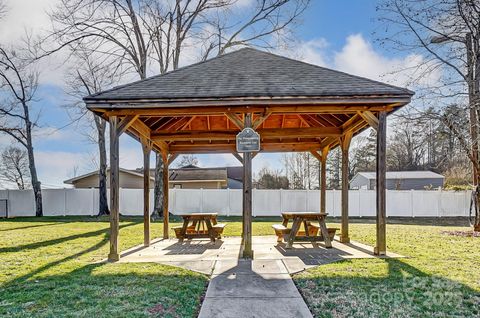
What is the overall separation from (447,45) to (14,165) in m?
34.0

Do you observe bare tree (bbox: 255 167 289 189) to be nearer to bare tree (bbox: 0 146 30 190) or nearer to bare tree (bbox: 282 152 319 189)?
bare tree (bbox: 282 152 319 189)

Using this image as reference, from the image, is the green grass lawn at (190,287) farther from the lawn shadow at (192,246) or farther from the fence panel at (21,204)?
the fence panel at (21,204)

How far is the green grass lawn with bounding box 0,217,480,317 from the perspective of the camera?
152 inches

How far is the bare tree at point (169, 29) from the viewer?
58.3ft

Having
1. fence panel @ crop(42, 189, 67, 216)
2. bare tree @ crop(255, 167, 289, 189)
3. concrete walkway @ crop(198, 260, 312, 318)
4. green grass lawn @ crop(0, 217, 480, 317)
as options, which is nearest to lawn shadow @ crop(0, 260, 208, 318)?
green grass lawn @ crop(0, 217, 480, 317)

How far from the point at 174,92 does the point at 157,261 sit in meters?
2.96

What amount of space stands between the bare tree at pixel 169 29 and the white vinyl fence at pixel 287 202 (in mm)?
2350

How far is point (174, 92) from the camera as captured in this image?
662 centimetres

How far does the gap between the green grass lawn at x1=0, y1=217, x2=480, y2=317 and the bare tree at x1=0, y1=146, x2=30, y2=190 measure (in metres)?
29.6

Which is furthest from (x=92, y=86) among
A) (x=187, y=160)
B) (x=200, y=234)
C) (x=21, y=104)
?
(x=187, y=160)

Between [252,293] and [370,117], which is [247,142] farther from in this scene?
[252,293]

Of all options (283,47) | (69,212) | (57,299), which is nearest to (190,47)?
(283,47)

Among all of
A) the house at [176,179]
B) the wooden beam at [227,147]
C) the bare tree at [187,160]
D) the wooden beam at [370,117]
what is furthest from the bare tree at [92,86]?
the bare tree at [187,160]

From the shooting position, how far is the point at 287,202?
1861 centimetres
